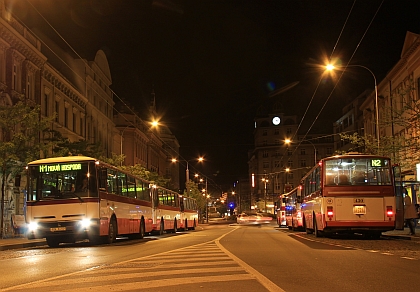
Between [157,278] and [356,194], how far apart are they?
13135mm

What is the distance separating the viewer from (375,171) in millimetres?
21188

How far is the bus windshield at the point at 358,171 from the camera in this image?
21.1m

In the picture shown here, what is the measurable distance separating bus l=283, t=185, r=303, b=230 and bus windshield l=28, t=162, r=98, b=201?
13143mm

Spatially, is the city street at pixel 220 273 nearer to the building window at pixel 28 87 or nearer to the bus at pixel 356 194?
the bus at pixel 356 194

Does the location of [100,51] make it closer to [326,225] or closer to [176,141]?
[326,225]

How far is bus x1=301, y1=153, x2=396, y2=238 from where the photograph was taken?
67.8ft

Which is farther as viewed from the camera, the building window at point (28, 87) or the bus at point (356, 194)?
the building window at point (28, 87)

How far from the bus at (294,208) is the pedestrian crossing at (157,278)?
18.3 meters

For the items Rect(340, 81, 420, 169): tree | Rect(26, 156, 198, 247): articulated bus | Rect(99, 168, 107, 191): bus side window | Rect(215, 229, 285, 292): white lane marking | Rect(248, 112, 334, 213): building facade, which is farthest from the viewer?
Rect(248, 112, 334, 213): building facade

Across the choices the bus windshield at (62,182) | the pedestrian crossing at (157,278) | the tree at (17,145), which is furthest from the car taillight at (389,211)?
the tree at (17,145)

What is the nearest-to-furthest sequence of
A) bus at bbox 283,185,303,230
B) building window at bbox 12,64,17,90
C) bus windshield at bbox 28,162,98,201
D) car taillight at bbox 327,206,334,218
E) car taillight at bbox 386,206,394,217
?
bus windshield at bbox 28,162,98,201 < car taillight at bbox 386,206,394,217 < car taillight at bbox 327,206,334,218 < bus at bbox 283,185,303,230 < building window at bbox 12,64,17,90

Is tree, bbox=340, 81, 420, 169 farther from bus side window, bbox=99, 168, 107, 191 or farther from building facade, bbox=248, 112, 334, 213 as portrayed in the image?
building facade, bbox=248, 112, 334, 213

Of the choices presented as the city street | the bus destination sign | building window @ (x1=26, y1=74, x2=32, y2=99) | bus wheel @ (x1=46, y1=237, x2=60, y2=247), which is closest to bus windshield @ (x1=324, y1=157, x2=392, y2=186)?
the city street

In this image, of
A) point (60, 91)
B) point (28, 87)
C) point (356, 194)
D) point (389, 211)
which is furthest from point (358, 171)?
point (60, 91)
